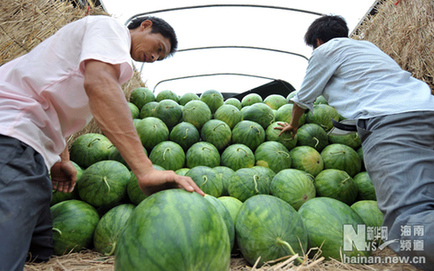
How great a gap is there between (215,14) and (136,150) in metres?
6.30

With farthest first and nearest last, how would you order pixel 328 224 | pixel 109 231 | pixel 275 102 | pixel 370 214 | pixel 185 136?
pixel 275 102 → pixel 185 136 → pixel 370 214 → pixel 109 231 → pixel 328 224

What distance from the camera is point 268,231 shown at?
160 cm

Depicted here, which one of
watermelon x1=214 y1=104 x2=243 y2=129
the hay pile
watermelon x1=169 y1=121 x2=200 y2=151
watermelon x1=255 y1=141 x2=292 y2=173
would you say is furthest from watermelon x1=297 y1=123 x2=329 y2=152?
watermelon x1=169 y1=121 x2=200 y2=151

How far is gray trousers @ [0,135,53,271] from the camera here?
115cm

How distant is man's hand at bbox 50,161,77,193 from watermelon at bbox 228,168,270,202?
4.63 feet

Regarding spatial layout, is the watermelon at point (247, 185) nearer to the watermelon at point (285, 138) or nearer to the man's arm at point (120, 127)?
the watermelon at point (285, 138)

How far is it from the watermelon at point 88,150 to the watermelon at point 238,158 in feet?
4.57

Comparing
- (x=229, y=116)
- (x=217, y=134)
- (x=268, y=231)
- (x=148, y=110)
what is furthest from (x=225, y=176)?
(x=148, y=110)

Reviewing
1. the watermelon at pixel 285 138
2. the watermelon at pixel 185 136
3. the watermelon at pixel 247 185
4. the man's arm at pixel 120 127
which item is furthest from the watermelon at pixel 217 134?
the man's arm at pixel 120 127

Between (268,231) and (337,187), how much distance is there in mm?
1225

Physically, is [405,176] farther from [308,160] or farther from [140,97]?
[140,97]

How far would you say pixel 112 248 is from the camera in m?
1.90

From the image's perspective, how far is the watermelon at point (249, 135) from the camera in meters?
3.36

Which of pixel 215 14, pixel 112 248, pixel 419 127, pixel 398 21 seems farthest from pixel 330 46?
pixel 215 14
